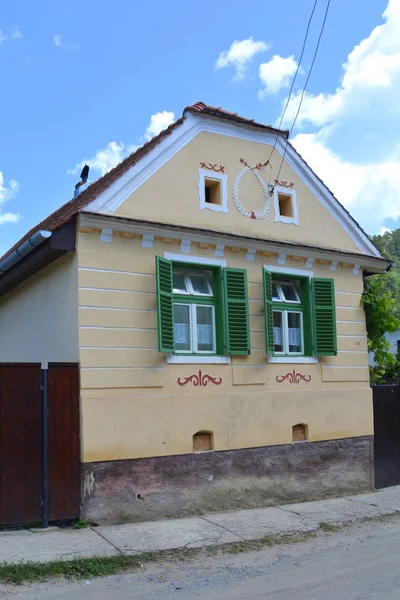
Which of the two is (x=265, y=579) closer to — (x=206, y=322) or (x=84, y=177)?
(x=206, y=322)

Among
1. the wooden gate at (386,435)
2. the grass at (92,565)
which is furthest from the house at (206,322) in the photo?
the grass at (92,565)

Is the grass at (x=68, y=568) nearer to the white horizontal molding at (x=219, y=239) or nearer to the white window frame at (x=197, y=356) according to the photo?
the white window frame at (x=197, y=356)

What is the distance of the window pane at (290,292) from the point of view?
1122 cm

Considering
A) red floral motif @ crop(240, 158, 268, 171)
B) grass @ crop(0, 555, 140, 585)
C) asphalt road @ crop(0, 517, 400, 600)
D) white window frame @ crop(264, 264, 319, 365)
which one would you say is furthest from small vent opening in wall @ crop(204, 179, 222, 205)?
grass @ crop(0, 555, 140, 585)

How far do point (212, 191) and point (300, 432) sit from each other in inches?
181

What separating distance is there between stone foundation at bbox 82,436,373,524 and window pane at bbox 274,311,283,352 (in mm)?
1772

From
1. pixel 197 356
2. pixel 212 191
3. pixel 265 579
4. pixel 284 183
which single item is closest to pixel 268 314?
pixel 197 356

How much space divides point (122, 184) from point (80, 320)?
224 cm

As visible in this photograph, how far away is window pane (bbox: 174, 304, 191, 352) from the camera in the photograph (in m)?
9.55

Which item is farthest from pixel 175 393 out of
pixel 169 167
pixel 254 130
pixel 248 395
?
pixel 254 130

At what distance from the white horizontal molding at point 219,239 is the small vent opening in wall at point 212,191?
84 cm

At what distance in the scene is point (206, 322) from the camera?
1002 cm

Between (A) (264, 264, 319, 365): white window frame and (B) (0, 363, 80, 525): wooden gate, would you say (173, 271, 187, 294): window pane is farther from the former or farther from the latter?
(B) (0, 363, 80, 525): wooden gate

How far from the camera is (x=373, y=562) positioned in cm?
689
